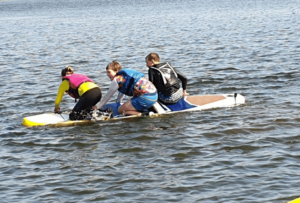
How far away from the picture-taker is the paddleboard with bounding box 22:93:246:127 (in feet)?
38.4

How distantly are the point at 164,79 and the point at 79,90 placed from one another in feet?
6.50

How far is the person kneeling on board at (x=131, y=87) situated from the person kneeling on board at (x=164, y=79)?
0.29 meters

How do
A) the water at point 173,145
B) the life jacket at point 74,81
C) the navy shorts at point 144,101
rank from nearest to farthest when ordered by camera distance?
1. the water at point 173,145
2. the life jacket at point 74,81
3. the navy shorts at point 144,101

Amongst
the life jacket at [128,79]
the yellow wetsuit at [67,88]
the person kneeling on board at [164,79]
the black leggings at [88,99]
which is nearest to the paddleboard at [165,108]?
the person kneeling on board at [164,79]

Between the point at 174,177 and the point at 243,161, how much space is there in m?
1.30

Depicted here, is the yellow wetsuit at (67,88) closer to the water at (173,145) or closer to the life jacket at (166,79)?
the water at (173,145)

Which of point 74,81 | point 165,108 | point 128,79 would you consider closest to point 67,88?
point 74,81

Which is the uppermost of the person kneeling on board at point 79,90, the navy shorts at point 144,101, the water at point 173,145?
the person kneeling on board at point 79,90

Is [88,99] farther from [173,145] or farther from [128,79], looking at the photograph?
[173,145]

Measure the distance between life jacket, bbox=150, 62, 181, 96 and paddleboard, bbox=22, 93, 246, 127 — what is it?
1.22 ft

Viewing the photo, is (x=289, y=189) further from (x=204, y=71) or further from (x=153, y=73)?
(x=204, y=71)

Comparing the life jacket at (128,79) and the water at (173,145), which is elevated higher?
the life jacket at (128,79)

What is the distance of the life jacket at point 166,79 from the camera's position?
1173cm

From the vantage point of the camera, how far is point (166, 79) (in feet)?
38.7
